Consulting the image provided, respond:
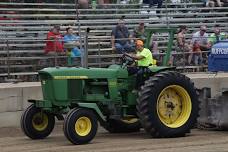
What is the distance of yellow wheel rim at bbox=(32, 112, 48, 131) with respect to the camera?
443 inches

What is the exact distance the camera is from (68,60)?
1474 centimetres

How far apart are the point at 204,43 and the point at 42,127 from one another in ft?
25.3

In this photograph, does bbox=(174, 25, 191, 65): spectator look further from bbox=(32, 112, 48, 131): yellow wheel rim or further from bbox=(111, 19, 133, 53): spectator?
bbox=(32, 112, 48, 131): yellow wheel rim

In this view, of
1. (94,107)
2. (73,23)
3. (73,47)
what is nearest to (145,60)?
(94,107)

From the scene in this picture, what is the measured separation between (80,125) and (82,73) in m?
1.17

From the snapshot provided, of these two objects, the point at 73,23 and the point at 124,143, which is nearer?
the point at 124,143

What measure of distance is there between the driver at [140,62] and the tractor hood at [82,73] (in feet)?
0.71

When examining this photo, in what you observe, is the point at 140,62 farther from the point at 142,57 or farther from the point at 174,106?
the point at 174,106

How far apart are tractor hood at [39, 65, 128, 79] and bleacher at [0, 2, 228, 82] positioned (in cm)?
334

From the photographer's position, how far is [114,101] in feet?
37.2

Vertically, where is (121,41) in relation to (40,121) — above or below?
above

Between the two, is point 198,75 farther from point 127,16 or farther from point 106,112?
point 127,16

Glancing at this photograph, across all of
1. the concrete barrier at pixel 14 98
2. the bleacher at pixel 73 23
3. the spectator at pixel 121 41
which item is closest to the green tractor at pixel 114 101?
the concrete barrier at pixel 14 98

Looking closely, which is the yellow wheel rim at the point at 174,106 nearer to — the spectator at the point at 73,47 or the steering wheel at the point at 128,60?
the steering wheel at the point at 128,60
